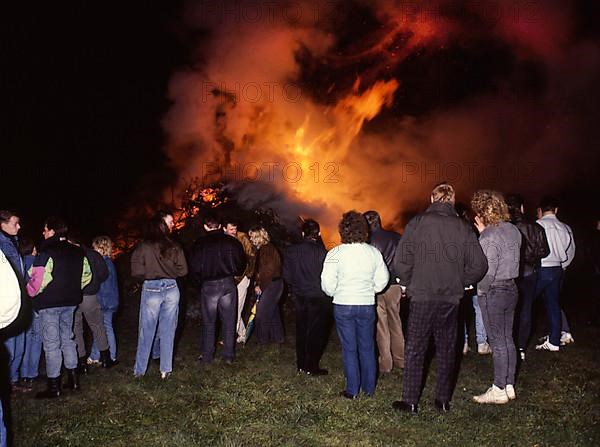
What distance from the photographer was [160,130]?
18812mm

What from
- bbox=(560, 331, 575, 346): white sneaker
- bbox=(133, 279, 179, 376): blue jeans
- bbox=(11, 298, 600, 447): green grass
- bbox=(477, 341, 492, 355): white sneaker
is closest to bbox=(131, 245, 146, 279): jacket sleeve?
bbox=(133, 279, 179, 376): blue jeans

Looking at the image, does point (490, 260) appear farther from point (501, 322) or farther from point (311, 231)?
point (311, 231)

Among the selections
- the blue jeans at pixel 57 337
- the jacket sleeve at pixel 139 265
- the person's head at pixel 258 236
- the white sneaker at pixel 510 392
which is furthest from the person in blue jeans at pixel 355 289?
the blue jeans at pixel 57 337

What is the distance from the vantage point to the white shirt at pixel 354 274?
5.96 meters

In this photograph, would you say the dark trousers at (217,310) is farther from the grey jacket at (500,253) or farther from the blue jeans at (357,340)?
the grey jacket at (500,253)

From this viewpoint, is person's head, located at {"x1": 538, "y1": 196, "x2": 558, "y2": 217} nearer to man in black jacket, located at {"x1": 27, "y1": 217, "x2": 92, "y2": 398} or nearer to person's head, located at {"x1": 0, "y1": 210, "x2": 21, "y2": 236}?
man in black jacket, located at {"x1": 27, "y1": 217, "x2": 92, "y2": 398}

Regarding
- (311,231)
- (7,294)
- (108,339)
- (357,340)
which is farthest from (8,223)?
(357,340)

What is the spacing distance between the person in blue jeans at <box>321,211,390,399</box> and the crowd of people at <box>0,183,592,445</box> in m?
0.01

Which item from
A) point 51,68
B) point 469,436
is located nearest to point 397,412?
point 469,436

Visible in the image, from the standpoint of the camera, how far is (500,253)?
5.85m

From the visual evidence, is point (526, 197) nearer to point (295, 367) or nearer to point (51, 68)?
point (295, 367)

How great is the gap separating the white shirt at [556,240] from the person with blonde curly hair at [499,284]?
2369 millimetres

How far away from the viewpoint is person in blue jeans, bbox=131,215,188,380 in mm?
6871

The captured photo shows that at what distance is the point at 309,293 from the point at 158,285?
1935 mm
